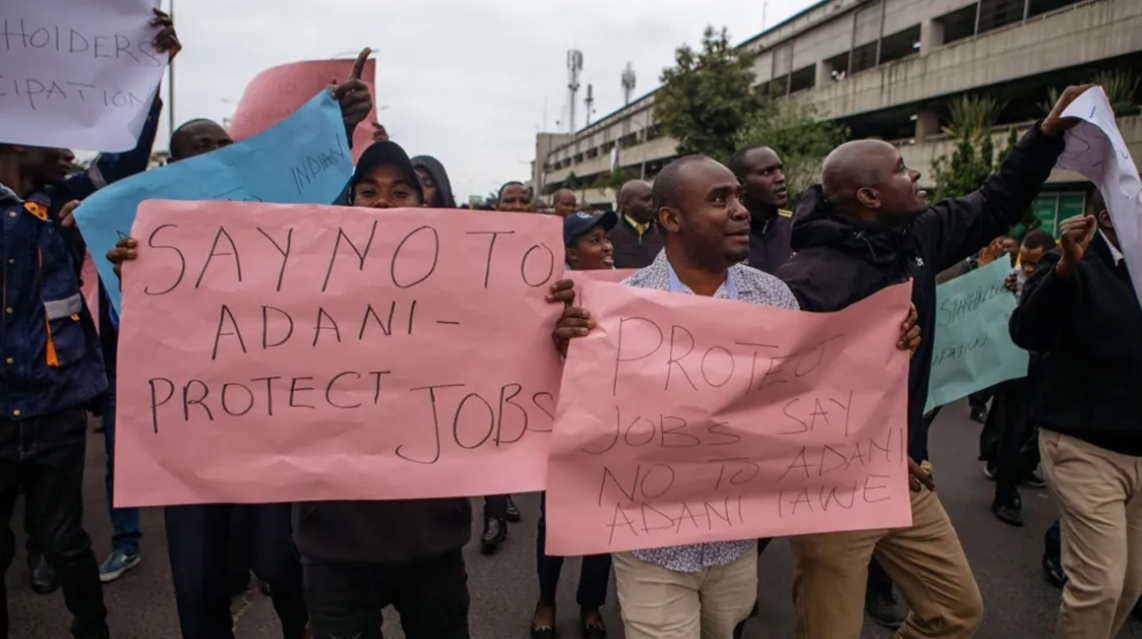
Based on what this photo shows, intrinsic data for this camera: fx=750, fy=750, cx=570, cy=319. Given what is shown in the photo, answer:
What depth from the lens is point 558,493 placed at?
1.92 meters

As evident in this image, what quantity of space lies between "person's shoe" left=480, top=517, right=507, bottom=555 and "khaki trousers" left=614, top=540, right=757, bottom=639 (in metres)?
2.14

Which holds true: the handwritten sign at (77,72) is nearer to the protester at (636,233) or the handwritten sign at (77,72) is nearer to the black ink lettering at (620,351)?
the black ink lettering at (620,351)

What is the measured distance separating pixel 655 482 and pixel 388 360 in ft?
2.51

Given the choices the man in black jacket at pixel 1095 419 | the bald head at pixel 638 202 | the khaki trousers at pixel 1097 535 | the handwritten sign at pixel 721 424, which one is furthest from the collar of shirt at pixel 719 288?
the bald head at pixel 638 202

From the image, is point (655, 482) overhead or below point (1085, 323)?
below

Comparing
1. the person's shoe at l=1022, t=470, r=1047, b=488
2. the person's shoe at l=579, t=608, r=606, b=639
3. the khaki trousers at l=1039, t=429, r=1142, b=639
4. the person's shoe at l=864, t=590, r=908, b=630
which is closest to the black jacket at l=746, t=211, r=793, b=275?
the khaki trousers at l=1039, t=429, r=1142, b=639

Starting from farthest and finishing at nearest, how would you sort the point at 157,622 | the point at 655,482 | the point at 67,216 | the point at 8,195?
1. the point at 157,622
2. the point at 8,195
3. the point at 67,216
4. the point at 655,482

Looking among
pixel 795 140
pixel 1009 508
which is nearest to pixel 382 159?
pixel 1009 508

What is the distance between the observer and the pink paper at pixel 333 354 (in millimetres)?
1826

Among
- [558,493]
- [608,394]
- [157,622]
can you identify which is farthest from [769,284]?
[157,622]

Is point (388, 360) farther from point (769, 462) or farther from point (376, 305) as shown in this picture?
point (769, 462)

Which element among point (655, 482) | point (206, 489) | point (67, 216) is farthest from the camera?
point (67, 216)

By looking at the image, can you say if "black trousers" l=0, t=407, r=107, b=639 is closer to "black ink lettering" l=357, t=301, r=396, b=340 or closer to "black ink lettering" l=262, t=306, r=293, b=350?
"black ink lettering" l=262, t=306, r=293, b=350

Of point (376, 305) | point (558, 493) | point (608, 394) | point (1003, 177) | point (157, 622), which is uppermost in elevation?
point (1003, 177)
